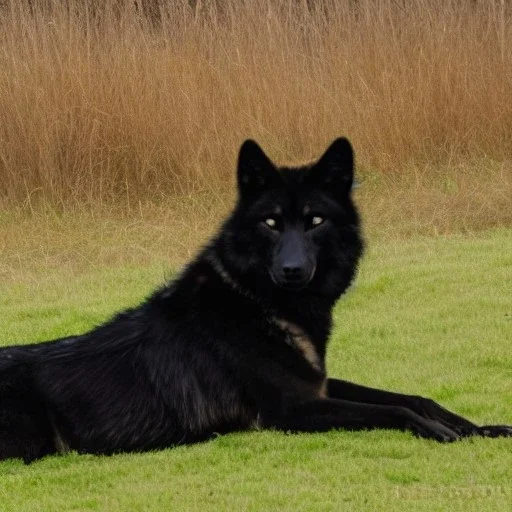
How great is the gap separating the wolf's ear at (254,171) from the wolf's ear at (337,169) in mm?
172

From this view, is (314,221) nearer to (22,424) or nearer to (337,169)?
(337,169)

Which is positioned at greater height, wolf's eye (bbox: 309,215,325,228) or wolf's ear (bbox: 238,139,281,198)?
wolf's ear (bbox: 238,139,281,198)

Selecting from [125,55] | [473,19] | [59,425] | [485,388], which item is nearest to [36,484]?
[59,425]

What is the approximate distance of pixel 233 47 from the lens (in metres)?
11.4

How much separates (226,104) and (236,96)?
0.13 metres

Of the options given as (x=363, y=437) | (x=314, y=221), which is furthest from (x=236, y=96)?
(x=363, y=437)

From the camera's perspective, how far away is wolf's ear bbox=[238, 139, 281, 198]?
14.9 feet

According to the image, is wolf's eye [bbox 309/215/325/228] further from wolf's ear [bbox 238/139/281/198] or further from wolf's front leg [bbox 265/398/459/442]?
wolf's front leg [bbox 265/398/459/442]

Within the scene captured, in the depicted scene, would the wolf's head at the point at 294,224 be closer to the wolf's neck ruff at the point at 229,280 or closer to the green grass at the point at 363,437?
the wolf's neck ruff at the point at 229,280

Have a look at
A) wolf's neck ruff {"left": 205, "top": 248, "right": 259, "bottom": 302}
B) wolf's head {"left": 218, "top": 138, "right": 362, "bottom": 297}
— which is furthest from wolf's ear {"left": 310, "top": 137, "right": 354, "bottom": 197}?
wolf's neck ruff {"left": 205, "top": 248, "right": 259, "bottom": 302}

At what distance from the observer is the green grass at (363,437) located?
12.0ft

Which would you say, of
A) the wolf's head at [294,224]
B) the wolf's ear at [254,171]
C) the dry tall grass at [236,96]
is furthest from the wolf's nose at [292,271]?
the dry tall grass at [236,96]

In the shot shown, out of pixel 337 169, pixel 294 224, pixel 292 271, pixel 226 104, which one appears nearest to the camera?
pixel 292 271

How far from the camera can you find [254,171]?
4555 mm
